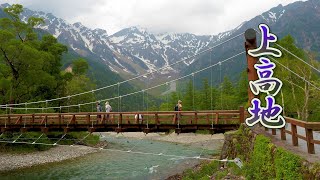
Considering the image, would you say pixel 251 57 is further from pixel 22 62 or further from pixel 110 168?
pixel 22 62

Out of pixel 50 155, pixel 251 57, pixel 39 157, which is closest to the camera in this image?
pixel 251 57

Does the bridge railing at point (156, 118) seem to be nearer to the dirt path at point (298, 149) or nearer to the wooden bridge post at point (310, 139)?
the dirt path at point (298, 149)

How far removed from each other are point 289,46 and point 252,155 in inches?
993

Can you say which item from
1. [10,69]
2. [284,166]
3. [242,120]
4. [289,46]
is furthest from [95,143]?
[284,166]

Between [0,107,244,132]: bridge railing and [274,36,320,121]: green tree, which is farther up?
[274,36,320,121]: green tree

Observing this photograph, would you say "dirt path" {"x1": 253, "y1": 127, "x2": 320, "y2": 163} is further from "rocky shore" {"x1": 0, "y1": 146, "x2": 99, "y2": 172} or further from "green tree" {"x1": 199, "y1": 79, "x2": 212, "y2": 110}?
"green tree" {"x1": 199, "y1": 79, "x2": 212, "y2": 110}

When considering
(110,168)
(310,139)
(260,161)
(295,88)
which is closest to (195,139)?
(295,88)

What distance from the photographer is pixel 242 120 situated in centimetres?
1741

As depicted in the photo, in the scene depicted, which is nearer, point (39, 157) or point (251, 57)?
point (251, 57)

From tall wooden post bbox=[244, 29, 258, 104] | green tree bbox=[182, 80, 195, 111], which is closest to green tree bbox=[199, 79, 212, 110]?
green tree bbox=[182, 80, 195, 111]

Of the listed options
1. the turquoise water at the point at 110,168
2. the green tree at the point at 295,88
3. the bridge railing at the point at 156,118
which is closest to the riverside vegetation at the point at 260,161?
the bridge railing at the point at 156,118

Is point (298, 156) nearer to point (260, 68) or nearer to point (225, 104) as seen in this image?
point (260, 68)

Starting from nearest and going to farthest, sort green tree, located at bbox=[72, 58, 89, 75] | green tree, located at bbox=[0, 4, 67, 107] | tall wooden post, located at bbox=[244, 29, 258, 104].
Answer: tall wooden post, located at bbox=[244, 29, 258, 104], green tree, located at bbox=[0, 4, 67, 107], green tree, located at bbox=[72, 58, 89, 75]

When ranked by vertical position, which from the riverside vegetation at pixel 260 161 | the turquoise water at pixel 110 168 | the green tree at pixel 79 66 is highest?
the green tree at pixel 79 66
